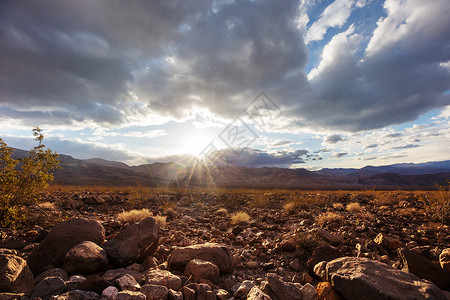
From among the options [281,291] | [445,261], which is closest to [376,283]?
[281,291]

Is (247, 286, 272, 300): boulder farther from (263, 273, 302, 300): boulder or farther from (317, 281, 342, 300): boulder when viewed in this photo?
(317, 281, 342, 300): boulder

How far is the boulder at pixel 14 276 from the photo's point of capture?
2.69 meters

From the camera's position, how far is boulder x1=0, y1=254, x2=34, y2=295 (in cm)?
269

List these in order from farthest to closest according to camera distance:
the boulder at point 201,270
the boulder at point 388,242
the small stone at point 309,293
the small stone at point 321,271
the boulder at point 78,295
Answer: the boulder at point 388,242 → the boulder at point 201,270 → the small stone at point 321,271 → the small stone at point 309,293 → the boulder at point 78,295

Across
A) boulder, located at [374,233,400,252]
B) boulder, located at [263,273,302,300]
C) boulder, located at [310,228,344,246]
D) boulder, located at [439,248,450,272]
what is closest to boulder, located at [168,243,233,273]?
boulder, located at [263,273,302,300]

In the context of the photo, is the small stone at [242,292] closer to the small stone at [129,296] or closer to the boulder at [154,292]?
the boulder at [154,292]

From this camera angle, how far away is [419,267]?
3262 mm

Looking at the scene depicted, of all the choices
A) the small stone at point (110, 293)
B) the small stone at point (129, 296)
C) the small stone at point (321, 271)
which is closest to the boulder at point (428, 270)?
the small stone at point (321, 271)

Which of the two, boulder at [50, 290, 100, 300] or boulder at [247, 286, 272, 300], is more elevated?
boulder at [50, 290, 100, 300]

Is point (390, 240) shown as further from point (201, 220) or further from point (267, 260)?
point (201, 220)

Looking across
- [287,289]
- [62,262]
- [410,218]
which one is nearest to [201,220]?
[62,262]

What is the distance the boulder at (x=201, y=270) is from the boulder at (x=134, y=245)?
3.50ft

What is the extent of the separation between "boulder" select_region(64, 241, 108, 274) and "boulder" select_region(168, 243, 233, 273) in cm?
126

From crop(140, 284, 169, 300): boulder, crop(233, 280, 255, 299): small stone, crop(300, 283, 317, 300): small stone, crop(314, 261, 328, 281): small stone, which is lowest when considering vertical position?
crop(233, 280, 255, 299): small stone
